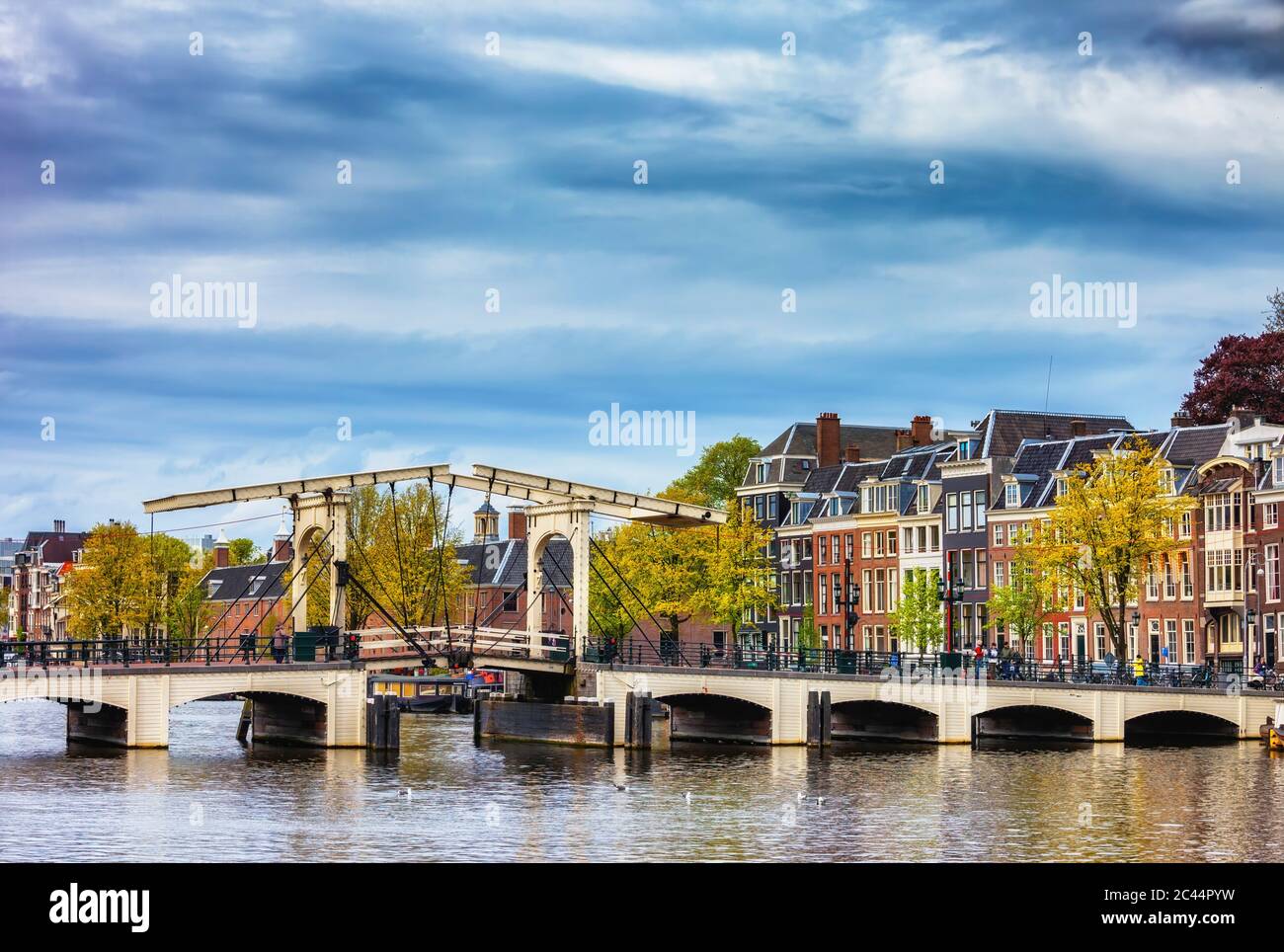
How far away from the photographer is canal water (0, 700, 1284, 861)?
3481cm

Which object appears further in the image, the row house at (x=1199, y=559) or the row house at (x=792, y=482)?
the row house at (x=792, y=482)

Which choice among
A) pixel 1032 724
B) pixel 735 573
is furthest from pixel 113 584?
pixel 1032 724

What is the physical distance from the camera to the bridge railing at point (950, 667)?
198 feet

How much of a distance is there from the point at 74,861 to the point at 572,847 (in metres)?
8.32

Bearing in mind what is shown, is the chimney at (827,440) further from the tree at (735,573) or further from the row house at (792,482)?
the tree at (735,573)

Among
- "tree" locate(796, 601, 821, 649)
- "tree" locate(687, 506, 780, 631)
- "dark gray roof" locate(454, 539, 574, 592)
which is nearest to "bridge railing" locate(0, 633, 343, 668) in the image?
"tree" locate(687, 506, 780, 631)

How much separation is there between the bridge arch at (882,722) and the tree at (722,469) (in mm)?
A: 42704

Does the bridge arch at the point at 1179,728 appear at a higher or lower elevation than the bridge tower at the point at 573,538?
lower

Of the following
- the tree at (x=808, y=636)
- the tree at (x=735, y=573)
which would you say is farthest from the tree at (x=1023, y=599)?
the tree at (x=735, y=573)

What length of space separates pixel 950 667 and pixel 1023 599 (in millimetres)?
17293

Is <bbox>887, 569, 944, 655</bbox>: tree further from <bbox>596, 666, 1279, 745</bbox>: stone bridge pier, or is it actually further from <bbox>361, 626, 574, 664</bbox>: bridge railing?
<bbox>361, 626, 574, 664</bbox>: bridge railing

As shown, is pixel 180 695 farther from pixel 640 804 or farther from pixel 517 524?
pixel 517 524

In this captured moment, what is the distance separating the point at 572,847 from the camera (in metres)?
34.9
